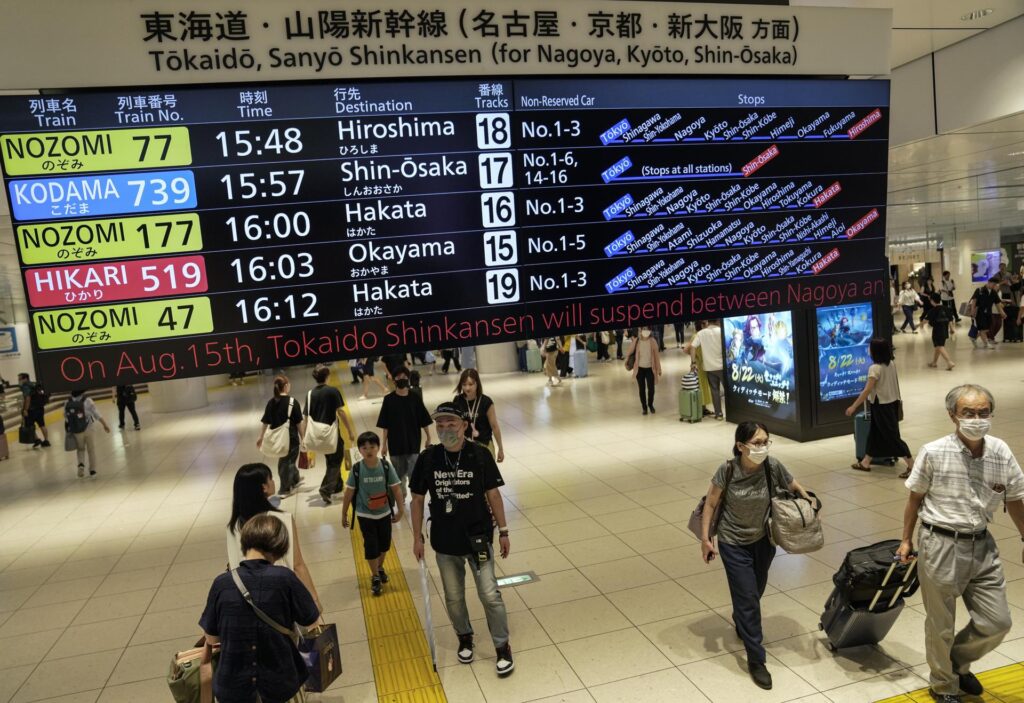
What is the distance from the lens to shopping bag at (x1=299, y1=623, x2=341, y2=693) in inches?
143

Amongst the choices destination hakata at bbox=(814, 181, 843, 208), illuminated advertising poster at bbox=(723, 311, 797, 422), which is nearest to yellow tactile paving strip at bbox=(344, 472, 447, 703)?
destination hakata at bbox=(814, 181, 843, 208)

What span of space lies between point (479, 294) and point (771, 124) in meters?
1.99

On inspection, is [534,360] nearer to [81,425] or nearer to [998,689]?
[81,425]

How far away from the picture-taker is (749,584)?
4102mm

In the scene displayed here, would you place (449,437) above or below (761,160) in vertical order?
below

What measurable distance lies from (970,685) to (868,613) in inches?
22.4

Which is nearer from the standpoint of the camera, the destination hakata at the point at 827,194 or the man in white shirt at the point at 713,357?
the destination hakata at the point at 827,194

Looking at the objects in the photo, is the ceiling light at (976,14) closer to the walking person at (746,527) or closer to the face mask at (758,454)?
the walking person at (746,527)

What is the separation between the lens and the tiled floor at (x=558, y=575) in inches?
166

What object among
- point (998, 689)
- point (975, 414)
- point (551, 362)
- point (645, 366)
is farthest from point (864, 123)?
point (551, 362)

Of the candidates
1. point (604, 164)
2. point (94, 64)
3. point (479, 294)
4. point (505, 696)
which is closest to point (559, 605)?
point (505, 696)

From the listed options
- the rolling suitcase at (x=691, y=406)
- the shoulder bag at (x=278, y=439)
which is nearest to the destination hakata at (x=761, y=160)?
the shoulder bag at (x=278, y=439)

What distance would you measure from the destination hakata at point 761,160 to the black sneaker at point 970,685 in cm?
299

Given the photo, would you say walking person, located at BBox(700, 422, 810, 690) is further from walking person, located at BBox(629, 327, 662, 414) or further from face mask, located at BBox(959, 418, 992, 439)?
walking person, located at BBox(629, 327, 662, 414)
